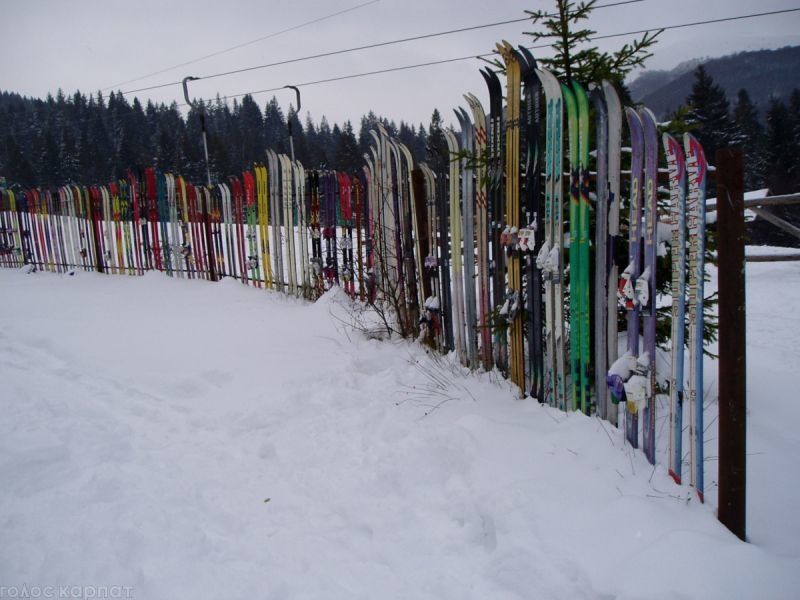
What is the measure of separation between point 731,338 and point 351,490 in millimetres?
1853

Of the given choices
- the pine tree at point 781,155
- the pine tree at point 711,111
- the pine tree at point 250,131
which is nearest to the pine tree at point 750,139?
the pine tree at point 711,111

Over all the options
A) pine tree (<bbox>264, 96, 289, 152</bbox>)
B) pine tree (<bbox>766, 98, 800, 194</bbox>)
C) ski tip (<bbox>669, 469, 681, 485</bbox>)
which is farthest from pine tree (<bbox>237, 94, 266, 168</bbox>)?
ski tip (<bbox>669, 469, 681, 485</bbox>)

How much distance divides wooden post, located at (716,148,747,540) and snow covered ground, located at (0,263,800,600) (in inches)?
6.3

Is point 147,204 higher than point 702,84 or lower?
lower

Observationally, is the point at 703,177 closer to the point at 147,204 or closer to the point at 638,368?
the point at 638,368

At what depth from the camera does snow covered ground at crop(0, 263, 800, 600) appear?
1.84 m

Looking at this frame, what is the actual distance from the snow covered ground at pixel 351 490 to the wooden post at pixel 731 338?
0.16 metres

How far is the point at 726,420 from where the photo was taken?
1.87m

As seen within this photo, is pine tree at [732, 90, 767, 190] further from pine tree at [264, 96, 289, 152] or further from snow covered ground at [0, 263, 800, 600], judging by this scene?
pine tree at [264, 96, 289, 152]

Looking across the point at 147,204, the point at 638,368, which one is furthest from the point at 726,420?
the point at 147,204

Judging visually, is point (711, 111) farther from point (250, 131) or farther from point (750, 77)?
point (250, 131)

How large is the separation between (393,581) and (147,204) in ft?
29.3

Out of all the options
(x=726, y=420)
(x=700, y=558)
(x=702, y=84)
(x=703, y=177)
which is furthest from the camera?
(x=702, y=84)

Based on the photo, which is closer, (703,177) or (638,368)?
(703,177)
